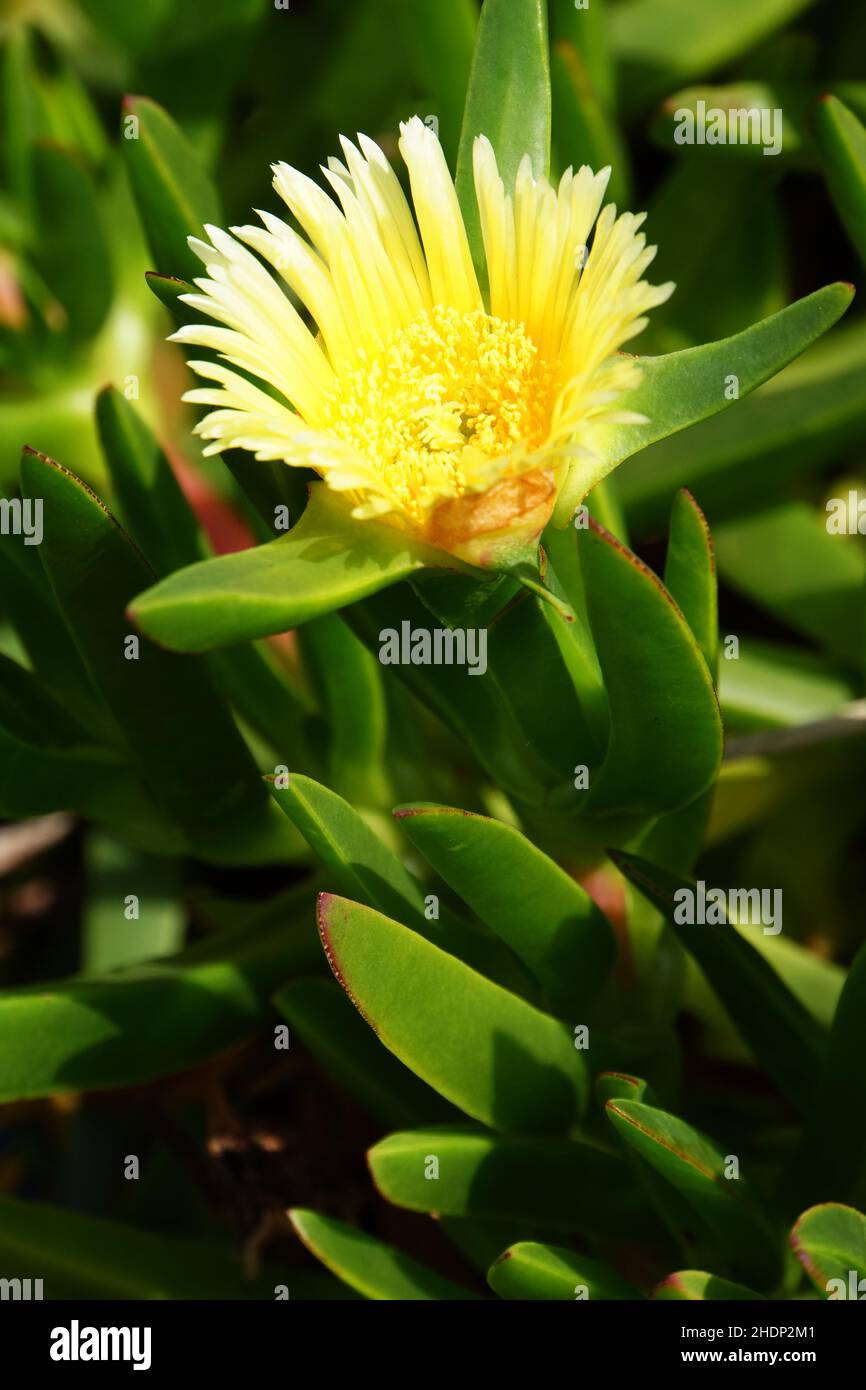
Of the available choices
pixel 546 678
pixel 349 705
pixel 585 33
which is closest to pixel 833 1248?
pixel 546 678

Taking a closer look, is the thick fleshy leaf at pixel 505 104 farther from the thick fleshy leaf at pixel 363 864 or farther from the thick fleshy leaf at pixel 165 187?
the thick fleshy leaf at pixel 363 864

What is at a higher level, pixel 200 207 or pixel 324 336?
pixel 200 207

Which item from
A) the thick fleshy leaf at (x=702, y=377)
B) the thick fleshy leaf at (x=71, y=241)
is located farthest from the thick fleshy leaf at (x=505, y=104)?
the thick fleshy leaf at (x=71, y=241)

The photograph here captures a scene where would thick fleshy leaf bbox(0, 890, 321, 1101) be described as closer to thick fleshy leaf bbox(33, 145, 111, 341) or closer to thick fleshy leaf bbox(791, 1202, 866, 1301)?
thick fleshy leaf bbox(791, 1202, 866, 1301)

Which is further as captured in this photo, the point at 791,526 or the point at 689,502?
the point at 791,526

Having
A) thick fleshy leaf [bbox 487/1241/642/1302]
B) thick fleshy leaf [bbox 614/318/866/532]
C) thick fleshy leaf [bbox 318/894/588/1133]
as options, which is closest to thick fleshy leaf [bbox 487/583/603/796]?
thick fleshy leaf [bbox 318/894/588/1133]
